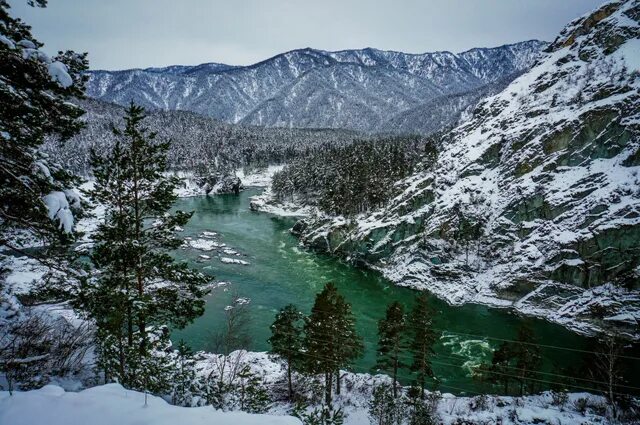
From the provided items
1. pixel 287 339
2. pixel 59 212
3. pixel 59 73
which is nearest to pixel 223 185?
pixel 287 339

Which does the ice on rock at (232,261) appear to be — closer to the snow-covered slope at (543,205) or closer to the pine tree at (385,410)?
the snow-covered slope at (543,205)

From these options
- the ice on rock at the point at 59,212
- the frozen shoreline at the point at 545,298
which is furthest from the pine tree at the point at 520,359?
the ice on rock at the point at 59,212

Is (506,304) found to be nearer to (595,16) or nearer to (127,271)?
(127,271)

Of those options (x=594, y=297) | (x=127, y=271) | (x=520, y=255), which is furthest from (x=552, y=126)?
(x=127, y=271)

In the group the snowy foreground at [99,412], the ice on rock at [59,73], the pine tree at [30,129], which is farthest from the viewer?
the pine tree at [30,129]

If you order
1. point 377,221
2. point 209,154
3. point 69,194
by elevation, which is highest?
point 209,154

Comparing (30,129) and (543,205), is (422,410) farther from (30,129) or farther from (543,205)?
(543,205)

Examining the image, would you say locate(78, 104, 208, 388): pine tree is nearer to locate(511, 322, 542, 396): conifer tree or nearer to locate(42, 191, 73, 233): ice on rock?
locate(42, 191, 73, 233): ice on rock
